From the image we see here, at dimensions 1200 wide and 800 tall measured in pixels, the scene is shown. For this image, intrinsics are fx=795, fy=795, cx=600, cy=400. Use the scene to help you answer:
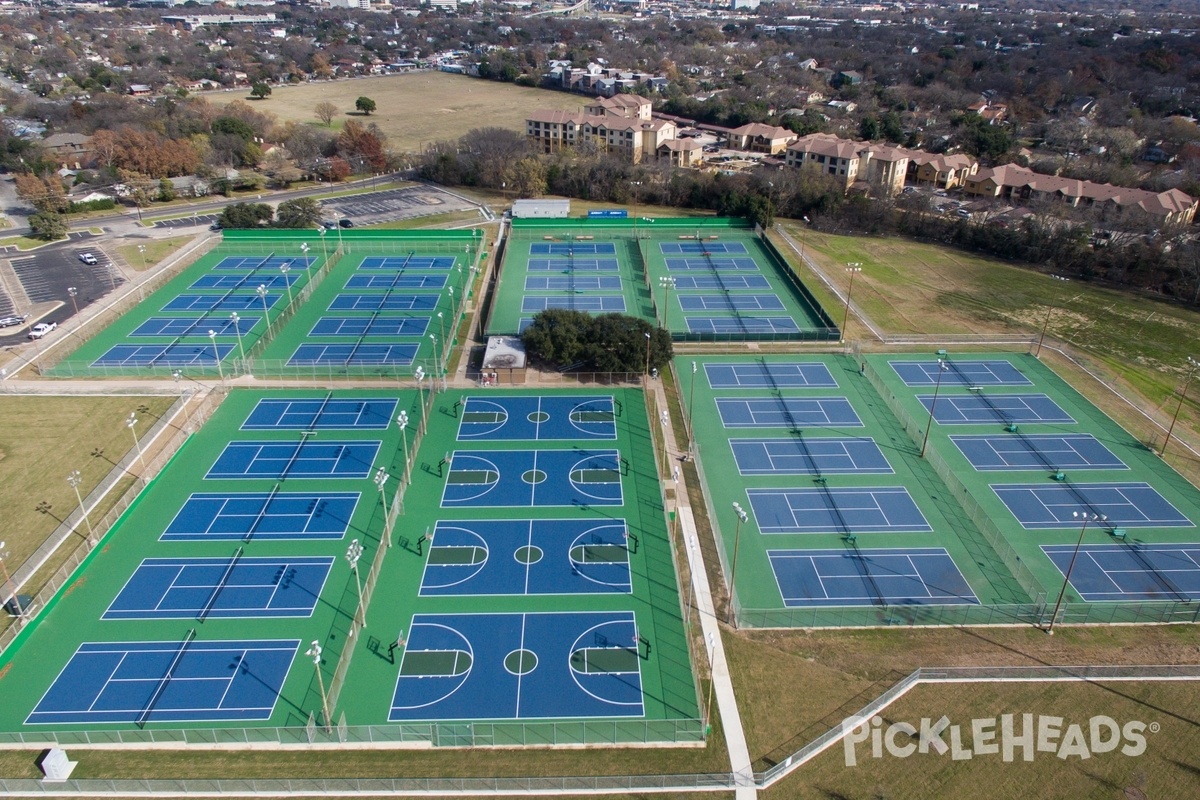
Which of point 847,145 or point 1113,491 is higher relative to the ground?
point 847,145

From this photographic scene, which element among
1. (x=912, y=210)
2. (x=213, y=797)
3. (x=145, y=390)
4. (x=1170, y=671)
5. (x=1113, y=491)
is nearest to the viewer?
(x=213, y=797)

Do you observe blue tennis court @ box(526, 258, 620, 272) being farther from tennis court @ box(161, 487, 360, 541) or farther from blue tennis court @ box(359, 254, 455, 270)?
tennis court @ box(161, 487, 360, 541)

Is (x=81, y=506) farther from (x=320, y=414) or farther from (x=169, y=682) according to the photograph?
(x=320, y=414)

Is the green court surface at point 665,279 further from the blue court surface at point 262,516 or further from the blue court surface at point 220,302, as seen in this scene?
the blue court surface at point 262,516

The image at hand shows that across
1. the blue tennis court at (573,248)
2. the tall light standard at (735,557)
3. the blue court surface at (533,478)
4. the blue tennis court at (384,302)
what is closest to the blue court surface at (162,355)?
the blue tennis court at (384,302)

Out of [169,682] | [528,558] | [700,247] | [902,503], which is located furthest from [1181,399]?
[169,682]

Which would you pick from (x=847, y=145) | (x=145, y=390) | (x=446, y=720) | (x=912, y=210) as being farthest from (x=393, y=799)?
(x=847, y=145)

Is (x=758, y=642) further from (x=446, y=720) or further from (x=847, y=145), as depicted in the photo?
(x=847, y=145)

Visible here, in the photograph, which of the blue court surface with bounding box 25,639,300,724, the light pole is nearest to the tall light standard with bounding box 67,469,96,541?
the blue court surface with bounding box 25,639,300,724
